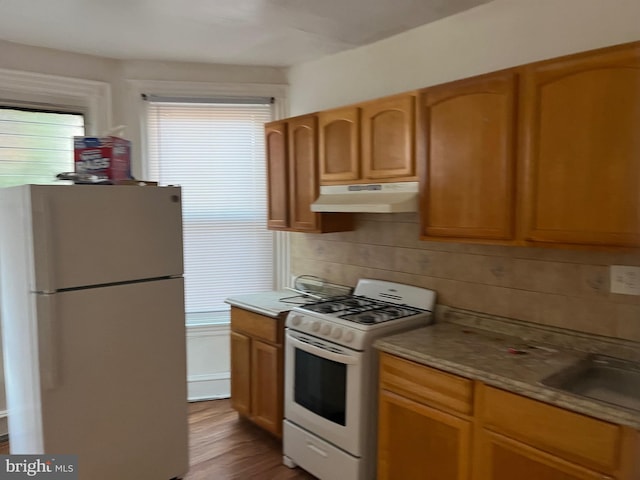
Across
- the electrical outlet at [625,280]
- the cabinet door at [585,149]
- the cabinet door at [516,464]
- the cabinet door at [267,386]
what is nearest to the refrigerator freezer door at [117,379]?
the cabinet door at [267,386]

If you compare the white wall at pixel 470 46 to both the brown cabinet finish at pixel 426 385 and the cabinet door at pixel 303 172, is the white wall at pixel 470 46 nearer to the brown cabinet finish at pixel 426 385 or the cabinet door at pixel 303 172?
the cabinet door at pixel 303 172

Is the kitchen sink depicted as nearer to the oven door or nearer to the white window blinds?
the oven door

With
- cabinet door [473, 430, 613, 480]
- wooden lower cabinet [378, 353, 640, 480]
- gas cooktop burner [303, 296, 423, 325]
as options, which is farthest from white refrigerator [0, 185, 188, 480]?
cabinet door [473, 430, 613, 480]

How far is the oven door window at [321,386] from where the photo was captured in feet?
7.92

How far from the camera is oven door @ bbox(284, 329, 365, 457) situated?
2.34 metres

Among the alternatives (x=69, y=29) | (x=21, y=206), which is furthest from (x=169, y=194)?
(x=69, y=29)

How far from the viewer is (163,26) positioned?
2668 mm

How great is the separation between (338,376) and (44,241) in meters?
1.52

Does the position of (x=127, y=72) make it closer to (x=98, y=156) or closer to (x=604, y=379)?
(x=98, y=156)

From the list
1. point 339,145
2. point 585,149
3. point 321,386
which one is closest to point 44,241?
point 321,386

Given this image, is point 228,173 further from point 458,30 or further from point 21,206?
point 458,30

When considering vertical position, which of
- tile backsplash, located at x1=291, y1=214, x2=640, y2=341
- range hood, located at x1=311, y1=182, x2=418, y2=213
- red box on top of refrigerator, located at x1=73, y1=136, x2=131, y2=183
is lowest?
tile backsplash, located at x1=291, y1=214, x2=640, y2=341

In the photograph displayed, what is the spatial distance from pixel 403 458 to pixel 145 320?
4.73 feet

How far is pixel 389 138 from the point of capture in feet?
8.25
